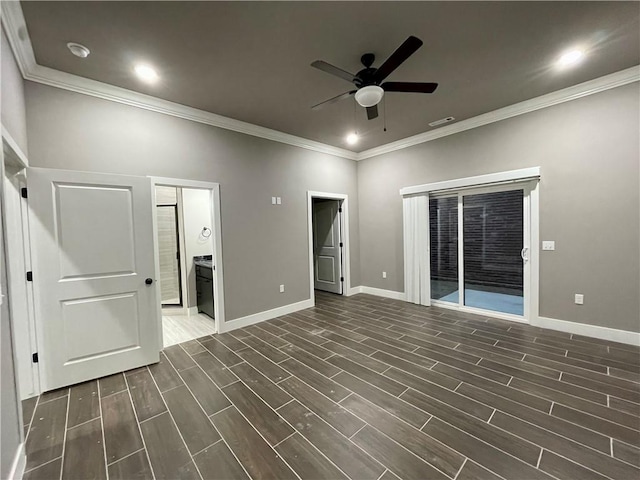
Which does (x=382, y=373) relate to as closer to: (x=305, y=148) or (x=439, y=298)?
(x=439, y=298)

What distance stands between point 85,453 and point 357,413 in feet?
6.10

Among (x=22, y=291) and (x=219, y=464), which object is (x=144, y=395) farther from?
(x=22, y=291)

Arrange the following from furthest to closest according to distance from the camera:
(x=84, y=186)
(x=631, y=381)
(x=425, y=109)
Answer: (x=425, y=109) → (x=84, y=186) → (x=631, y=381)

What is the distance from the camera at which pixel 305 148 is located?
4.87 m

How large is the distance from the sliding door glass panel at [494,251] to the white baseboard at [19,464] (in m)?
5.14

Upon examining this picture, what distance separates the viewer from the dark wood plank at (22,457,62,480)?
1.60 m

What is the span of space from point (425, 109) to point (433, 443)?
3.78 metres

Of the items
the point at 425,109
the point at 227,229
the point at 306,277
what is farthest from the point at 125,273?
the point at 425,109

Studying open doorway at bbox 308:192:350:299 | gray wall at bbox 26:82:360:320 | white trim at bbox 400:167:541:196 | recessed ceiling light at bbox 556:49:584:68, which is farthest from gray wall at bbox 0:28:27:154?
white trim at bbox 400:167:541:196

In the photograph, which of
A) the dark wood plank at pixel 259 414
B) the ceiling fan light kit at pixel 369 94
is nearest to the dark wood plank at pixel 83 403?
the dark wood plank at pixel 259 414

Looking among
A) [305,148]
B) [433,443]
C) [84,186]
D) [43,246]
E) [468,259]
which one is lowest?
[433,443]

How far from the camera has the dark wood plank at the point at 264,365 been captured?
8.68ft

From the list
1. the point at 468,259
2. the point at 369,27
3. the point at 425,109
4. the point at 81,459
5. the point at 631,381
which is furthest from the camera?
the point at 468,259

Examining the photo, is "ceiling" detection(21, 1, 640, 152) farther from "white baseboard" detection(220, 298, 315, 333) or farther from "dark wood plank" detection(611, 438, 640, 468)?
"dark wood plank" detection(611, 438, 640, 468)
